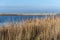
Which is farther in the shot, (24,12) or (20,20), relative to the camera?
(24,12)

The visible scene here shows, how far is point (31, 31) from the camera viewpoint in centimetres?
778

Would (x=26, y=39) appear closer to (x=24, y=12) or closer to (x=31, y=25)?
(x=31, y=25)

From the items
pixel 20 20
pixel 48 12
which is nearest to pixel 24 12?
pixel 48 12

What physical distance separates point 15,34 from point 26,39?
33cm

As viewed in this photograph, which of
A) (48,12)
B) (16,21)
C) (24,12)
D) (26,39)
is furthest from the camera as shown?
(24,12)

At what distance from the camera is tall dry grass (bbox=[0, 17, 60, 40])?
7.61 m

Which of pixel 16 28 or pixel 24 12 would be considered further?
pixel 24 12

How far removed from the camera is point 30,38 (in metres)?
7.66

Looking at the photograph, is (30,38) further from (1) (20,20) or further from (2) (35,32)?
(1) (20,20)

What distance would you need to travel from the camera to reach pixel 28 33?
768cm

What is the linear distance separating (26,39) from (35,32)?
1.22ft

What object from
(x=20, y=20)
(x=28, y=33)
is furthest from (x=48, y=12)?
(x=28, y=33)

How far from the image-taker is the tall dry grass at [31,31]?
7.61 metres

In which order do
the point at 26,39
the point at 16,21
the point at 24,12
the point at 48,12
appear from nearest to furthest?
the point at 26,39, the point at 16,21, the point at 48,12, the point at 24,12
